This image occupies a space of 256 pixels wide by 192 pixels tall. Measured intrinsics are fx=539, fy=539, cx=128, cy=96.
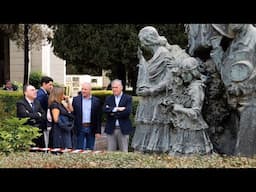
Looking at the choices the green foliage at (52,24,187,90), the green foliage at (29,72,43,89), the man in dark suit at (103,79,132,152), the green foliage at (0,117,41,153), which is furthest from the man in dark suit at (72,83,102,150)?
the green foliage at (29,72,43,89)

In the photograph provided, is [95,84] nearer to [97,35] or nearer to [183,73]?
[97,35]

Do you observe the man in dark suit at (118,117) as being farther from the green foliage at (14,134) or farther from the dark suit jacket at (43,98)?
the green foliage at (14,134)

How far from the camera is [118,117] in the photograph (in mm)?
8469

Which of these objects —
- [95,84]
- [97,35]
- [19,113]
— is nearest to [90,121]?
[19,113]

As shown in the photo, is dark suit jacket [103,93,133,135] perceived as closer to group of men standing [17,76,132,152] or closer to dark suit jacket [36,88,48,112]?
group of men standing [17,76,132,152]

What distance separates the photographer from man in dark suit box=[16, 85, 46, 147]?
7945 millimetres

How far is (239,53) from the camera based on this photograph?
685cm

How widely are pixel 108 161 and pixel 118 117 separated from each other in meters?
2.39

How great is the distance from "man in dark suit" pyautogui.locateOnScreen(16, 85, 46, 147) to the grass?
1313 millimetres

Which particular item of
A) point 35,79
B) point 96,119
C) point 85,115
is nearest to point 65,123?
point 85,115

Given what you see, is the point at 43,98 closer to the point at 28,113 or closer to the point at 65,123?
the point at 28,113

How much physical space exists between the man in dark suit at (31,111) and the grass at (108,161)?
51.7 inches

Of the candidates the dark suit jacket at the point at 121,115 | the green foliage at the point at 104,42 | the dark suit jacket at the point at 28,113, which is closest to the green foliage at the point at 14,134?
the dark suit jacket at the point at 28,113

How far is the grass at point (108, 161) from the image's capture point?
223 inches
